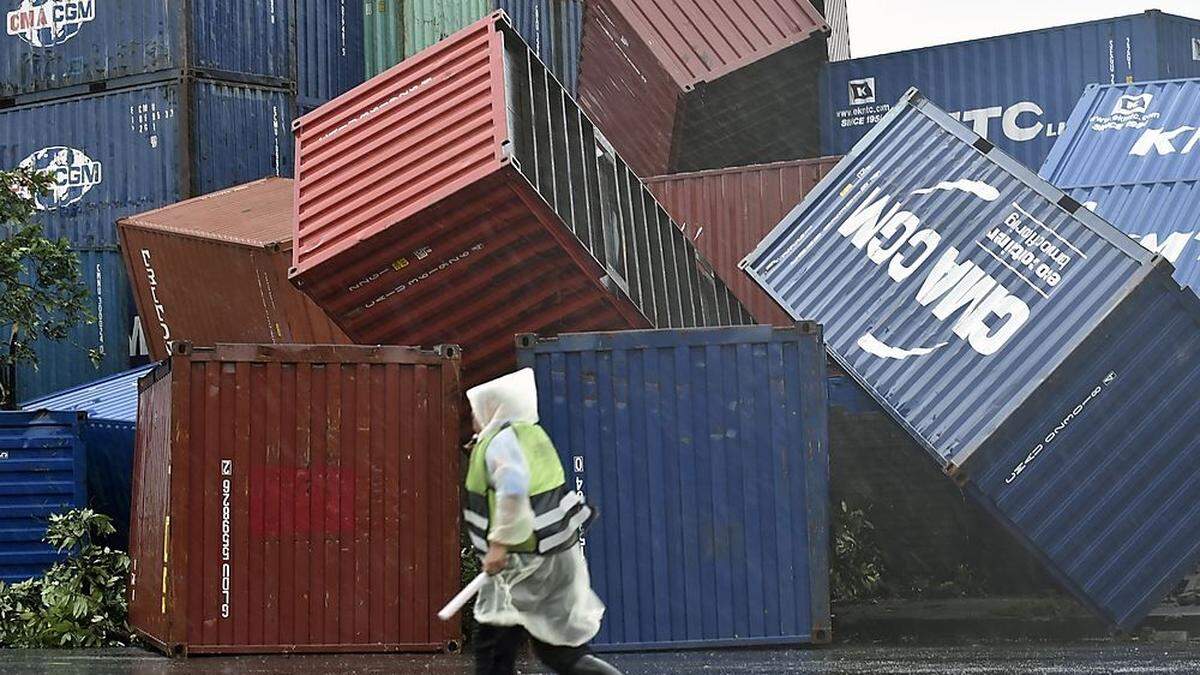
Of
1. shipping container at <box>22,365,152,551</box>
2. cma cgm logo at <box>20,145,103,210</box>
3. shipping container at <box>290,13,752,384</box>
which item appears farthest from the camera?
cma cgm logo at <box>20,145,103,210</box>

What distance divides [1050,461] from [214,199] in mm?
10425

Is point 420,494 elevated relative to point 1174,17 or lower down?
lower down

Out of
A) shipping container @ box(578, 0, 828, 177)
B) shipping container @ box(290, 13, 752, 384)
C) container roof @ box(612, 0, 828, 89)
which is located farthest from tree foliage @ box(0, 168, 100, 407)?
container roof @ box(612, 0, 828, 89)

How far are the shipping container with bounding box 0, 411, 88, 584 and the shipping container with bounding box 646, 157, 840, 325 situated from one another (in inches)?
288

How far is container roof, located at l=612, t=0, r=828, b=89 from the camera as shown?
68.4 feet

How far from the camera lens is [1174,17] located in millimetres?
21000

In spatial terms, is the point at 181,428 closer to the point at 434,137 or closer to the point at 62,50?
the point at 434,137

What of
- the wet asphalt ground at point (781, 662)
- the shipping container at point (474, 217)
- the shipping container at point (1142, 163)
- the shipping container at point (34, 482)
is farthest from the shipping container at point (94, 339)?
the shipping container at point (1142, 163)

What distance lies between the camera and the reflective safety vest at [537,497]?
7664mm

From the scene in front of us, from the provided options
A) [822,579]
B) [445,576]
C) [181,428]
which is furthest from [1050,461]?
[181,428]

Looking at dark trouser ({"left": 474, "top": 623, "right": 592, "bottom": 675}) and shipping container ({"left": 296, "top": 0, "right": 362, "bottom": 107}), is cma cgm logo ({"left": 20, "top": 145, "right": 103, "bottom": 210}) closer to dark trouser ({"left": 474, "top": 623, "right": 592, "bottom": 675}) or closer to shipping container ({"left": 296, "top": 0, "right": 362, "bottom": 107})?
shipping container ({"left": 296, "top": 0, "right": 362, "bottom": 107})

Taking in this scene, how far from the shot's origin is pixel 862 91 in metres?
22.6

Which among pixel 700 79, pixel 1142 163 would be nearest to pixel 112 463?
pixel 700 79

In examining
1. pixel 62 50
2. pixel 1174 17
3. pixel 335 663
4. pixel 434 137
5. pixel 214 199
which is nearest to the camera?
pixel 335 663
